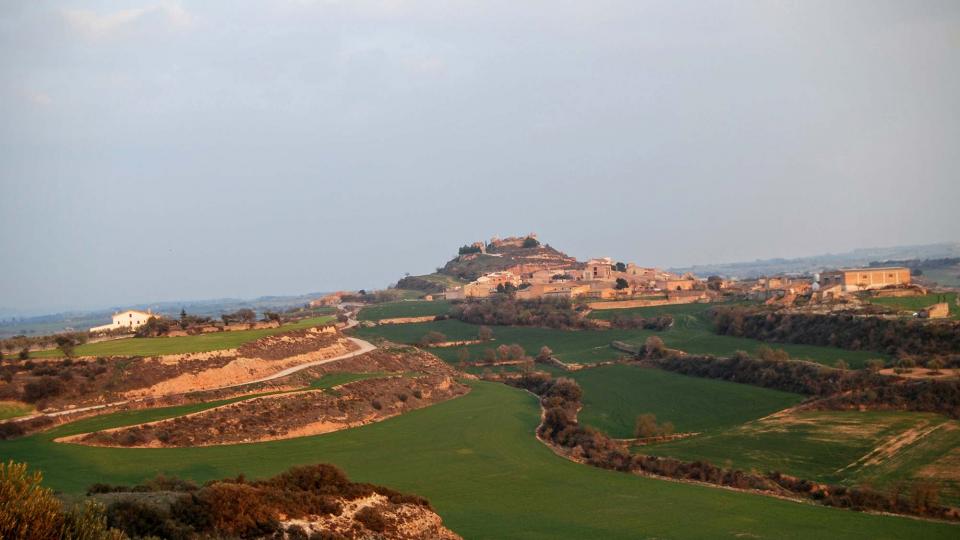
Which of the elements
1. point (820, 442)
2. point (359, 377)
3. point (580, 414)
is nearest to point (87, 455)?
point (359, 377)

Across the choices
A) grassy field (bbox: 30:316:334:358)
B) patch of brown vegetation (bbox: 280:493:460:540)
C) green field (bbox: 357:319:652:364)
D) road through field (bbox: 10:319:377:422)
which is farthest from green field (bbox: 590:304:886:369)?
patch of brown vegetation (bbox: 280:493:460:540)

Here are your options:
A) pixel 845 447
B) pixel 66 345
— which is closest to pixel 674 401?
pixel 845 447

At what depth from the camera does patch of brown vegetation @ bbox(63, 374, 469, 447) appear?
30.8m

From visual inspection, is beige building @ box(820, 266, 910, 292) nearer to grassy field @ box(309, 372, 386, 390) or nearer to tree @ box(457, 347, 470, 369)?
tree @ box(457, 347, 470, 369)

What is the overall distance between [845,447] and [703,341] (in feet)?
97.8

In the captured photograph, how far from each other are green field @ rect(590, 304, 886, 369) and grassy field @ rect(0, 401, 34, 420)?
39766 millimetres

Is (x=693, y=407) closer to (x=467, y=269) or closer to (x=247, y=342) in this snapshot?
(x=247, y=342)

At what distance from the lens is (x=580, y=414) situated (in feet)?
132

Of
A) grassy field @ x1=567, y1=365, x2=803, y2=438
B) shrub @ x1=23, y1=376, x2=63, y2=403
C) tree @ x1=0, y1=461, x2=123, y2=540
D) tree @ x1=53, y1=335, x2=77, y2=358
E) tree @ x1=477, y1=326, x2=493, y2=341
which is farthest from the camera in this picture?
tree @ x1=477, y1=326, x2=493, y2=341

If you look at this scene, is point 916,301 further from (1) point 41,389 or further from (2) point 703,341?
(1) point 41,389

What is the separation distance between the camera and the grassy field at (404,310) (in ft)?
288

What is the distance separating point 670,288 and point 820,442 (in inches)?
2485

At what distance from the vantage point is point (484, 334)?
73.0 metres

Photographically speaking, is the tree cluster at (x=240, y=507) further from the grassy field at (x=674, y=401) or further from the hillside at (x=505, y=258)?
the hillside at (x=505, y=258)
